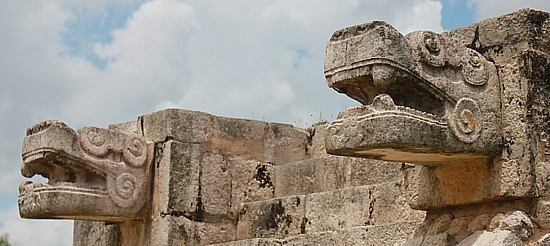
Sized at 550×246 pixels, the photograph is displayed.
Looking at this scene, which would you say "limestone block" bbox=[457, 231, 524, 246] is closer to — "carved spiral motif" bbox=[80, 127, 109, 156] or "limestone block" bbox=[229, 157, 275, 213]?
"limestone block" bbox=[229, 157, 275, 213]

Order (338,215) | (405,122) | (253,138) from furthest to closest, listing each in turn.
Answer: (253,138) → (338,215) → (405,122)

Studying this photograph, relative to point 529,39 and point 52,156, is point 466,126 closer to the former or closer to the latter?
point 529,39

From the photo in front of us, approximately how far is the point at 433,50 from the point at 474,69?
0.32m

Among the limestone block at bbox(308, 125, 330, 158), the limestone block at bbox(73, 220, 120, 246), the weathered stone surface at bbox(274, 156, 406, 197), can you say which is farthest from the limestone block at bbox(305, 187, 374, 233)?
the limestone block at bbox(73, 220, 120, 246)

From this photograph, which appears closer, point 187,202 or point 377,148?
point 377,148

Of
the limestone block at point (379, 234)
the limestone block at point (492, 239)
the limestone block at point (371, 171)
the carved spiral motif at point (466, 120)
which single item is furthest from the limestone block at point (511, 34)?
the limestone block at point (371, 171)

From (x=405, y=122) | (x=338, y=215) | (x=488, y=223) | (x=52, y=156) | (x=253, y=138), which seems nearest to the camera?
(x=405, y=122)

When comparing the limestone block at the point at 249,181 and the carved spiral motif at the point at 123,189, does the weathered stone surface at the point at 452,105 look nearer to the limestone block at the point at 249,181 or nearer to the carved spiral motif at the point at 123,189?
the limestone block at the point at 249,181

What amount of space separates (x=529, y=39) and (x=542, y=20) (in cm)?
18

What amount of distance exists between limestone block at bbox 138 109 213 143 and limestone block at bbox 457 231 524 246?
420 centimetres

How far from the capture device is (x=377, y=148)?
17.5ft

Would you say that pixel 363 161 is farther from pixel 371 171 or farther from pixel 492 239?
pixel 492 239

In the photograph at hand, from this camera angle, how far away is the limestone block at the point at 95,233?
9.80m

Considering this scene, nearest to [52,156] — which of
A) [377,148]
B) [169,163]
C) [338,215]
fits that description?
[169,163]
